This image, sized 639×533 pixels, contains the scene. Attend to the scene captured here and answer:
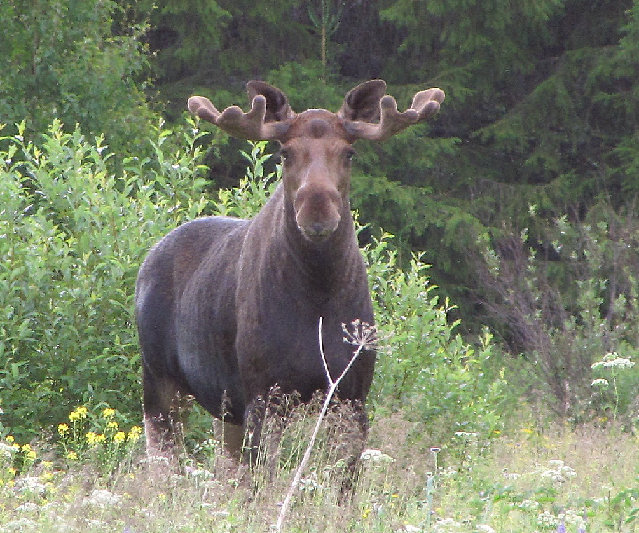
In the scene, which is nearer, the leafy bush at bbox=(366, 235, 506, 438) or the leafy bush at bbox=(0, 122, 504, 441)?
the leafy bush at bbox=(0, 122, 504, 441)

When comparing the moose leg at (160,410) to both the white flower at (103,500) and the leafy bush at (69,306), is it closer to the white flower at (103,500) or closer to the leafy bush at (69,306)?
the leafy bush at (69,306)

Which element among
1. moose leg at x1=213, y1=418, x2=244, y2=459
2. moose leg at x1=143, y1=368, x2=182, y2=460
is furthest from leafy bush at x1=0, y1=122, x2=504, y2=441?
moose leg at x1=213, y1=418, x2=244, y2=459

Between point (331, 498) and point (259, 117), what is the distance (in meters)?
2.11

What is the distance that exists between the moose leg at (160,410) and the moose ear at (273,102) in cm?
191

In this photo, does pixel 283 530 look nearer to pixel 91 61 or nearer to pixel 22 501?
pixel 22 501

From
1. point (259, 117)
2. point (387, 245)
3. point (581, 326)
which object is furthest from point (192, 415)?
point (387, 245)

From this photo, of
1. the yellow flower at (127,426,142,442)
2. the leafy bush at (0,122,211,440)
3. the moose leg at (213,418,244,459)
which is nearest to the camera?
the yellow flower at (127,426,142,442)

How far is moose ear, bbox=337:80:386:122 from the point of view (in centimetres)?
636

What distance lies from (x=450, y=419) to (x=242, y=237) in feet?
8.40

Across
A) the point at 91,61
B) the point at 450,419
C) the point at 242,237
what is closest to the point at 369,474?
the point at 242,237

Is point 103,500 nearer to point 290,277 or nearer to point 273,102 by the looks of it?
point 290,277

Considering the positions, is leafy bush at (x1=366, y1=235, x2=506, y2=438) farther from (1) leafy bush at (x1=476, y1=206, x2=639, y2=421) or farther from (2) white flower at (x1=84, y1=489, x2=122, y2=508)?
(2) white flower at (x1=84, y1=489, x2=122, y2=508)

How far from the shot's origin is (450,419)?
8.66 metres

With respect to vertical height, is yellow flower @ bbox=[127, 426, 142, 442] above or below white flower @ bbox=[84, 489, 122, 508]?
below
